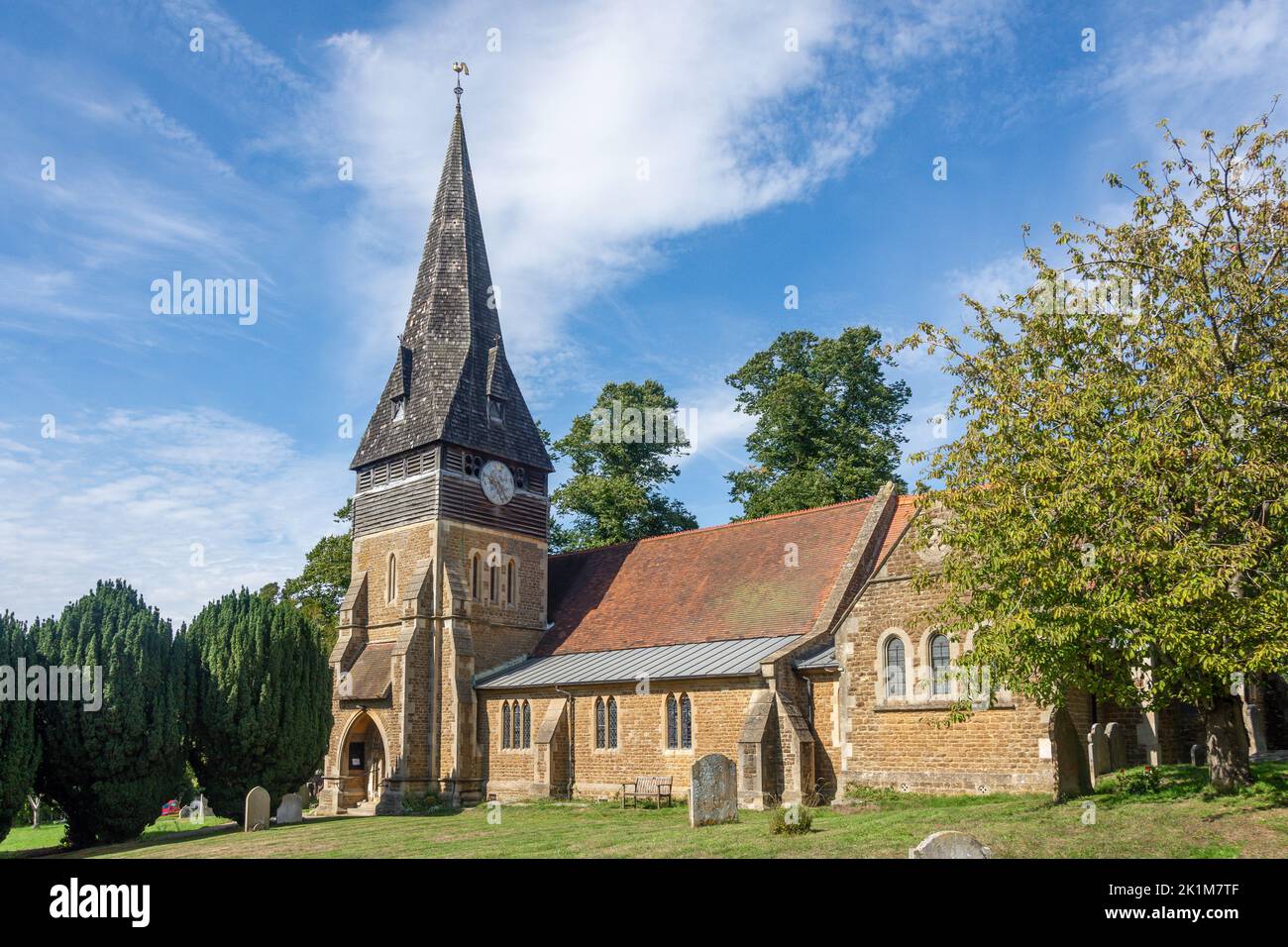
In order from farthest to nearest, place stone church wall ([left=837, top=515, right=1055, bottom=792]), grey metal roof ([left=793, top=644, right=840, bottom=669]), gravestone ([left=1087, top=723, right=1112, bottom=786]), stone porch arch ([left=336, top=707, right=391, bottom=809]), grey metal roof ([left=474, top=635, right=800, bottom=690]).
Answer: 1. stone porch arch ([left=336, top=707, right=391, bottom=809])
2. grey metal roof ([left=474, top=635, right=800, bottom=690])
3. grey metal roof ([left=793, top=644, right=840, bottom=669])
4. gravestone ([left=1087, top=723, right=1112, bottom=786])
5. stone church wall ([left=837, top=515, right=1055, bottom=792])

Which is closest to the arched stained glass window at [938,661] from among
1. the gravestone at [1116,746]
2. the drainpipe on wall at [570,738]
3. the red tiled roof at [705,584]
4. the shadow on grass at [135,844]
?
the gravestone at [1116,746]

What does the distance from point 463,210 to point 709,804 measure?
2557cm

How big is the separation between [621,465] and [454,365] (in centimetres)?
1331

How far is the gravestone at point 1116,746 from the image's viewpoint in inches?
782

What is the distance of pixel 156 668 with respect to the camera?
2447 centimetres

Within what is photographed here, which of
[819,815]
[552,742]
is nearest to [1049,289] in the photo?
[819,815]

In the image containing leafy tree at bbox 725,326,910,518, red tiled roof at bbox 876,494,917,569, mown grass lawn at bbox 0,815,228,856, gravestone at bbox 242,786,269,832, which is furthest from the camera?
leafy tree at bbox 725,326,910,518

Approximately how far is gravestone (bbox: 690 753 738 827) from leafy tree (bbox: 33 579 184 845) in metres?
13.6

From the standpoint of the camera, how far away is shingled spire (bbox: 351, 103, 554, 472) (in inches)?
1314

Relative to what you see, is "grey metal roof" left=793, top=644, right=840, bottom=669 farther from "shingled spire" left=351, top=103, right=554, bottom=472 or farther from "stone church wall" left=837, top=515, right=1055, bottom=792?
"shingled spire" left=351, top=103, right=554, bottom=472

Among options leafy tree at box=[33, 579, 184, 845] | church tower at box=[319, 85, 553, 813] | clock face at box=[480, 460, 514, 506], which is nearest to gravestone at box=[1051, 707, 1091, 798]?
church tower at box=[319, 85, 553, 813]

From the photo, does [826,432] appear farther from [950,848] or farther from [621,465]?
[950,848]

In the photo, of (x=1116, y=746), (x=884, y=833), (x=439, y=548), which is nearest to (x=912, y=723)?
(x=1116, y=746)

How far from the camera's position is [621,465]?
1806 inches
